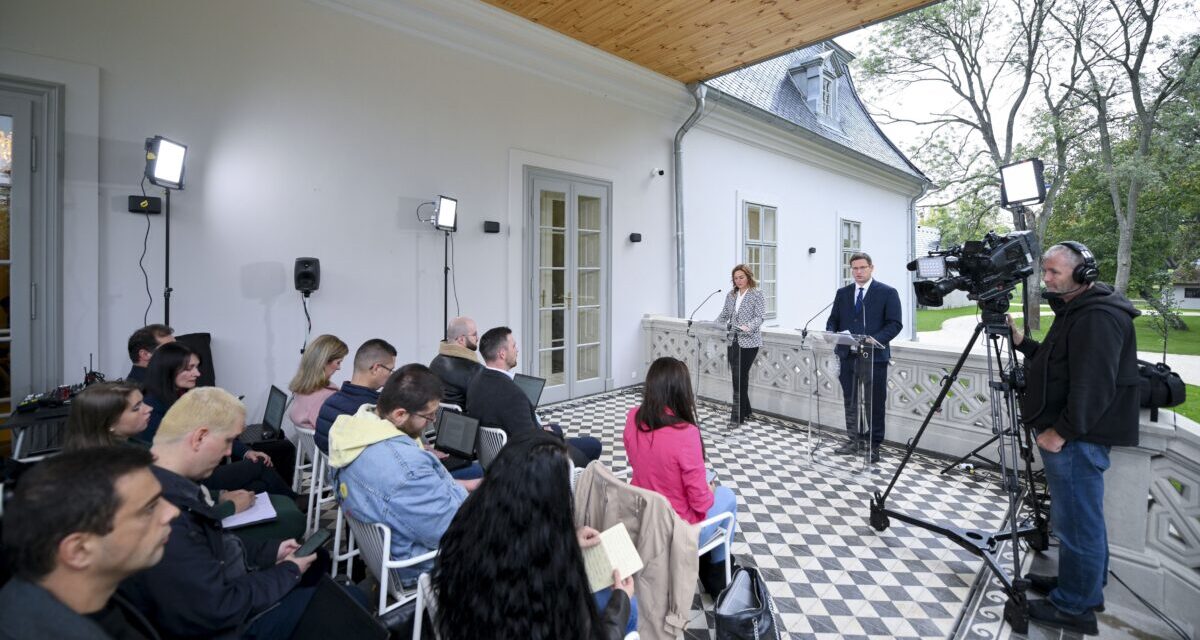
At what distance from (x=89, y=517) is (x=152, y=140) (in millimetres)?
3120

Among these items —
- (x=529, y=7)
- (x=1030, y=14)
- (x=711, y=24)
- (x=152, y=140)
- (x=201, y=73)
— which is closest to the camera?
(x=152, y=140)

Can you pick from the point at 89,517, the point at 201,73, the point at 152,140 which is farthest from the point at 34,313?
the point at 89,517

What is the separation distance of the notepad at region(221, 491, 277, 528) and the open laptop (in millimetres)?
953

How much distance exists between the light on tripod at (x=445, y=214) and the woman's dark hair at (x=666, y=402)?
314 centimetres

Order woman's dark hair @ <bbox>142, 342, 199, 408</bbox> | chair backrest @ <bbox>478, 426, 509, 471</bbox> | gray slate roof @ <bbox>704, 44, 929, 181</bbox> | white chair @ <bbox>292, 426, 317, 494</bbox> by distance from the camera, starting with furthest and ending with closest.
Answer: gray slate roof @ <bbox>704, 44, 929, 181</bbox>, white chair @ <bbox>292, 426, 317, 494</bbox>, chair backrest @ <bbox>478, 426, 509, 471</bbox>, woman's dark hair @ <bbox>142, 342, 199, 408</bbox>

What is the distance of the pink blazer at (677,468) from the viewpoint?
198cm

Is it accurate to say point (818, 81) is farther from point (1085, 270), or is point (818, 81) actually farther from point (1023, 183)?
point (1085, 270)

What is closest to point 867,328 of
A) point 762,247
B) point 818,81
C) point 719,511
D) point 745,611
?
point 719,511

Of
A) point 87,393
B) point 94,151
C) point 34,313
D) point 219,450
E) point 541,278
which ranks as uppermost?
point 94,151

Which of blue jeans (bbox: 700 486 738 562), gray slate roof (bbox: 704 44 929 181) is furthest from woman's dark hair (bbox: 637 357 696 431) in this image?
gray slate roof (bbox: 704 44 929 181)

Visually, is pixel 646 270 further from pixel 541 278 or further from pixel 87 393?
pixel 87 393

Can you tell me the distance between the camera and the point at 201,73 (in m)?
3.61

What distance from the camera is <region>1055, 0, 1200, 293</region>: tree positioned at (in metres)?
6.07

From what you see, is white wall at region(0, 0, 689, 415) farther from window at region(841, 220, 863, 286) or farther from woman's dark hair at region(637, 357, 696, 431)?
window at region(841, 220, 863, 286)
